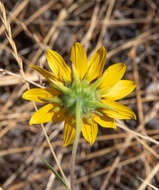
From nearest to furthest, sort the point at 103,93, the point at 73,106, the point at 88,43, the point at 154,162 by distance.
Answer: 1. the point at 73,106
2. the point at 103,93
3. the point at 154,162
4. the point at 88,43

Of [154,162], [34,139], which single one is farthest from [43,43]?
[154,162]

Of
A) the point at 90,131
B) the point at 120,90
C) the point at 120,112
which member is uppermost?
the point at 120,90

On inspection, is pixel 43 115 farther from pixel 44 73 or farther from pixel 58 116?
pixel 44 73

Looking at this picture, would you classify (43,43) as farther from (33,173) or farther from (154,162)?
(154,162)

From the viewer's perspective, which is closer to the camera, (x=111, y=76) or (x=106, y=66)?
(x=111, y=76)

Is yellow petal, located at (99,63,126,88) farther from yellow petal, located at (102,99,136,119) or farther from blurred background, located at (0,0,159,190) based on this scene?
blurred background, located at (0,0,159,190)

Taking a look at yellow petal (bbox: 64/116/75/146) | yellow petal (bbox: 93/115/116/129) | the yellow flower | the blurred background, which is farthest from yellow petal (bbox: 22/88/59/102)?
the blurred background

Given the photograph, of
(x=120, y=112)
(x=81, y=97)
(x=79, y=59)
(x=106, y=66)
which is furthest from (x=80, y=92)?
(x=106, y=66)

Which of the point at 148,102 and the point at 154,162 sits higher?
the point at 148,102
